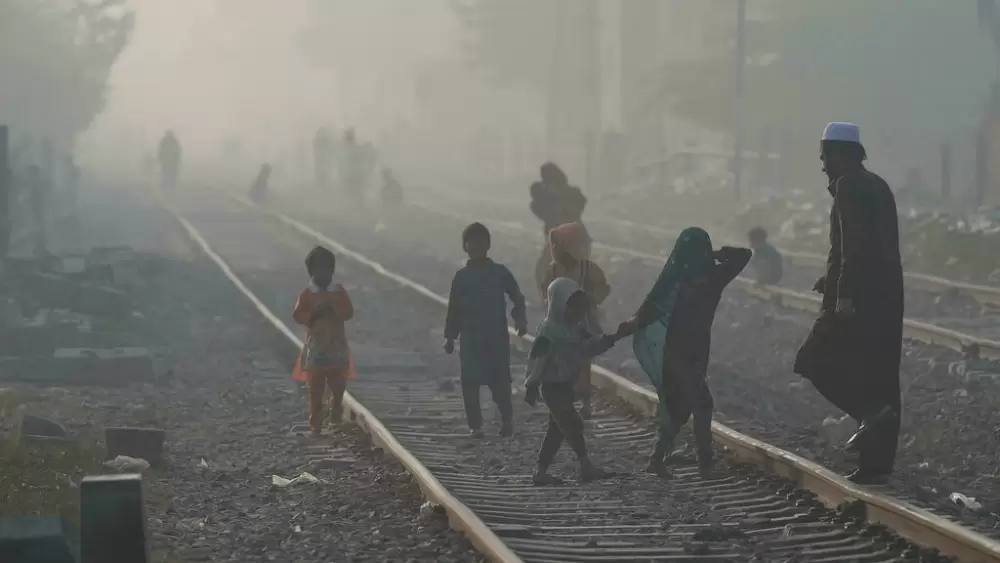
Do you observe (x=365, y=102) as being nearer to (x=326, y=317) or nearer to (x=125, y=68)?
(x=125, y=68)

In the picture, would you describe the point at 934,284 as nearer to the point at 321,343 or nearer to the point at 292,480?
the point at 321,343

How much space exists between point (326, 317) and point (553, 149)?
4204cm

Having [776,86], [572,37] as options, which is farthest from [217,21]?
[776,86]

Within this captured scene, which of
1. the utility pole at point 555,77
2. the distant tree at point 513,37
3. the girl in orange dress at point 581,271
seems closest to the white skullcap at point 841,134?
the girl in orange dress at point 581,271

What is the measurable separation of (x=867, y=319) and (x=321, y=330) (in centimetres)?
391

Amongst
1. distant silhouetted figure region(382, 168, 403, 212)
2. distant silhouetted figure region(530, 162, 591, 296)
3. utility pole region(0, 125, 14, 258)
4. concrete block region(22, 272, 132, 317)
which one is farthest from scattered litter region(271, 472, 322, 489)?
distant silhouetted figure region(382, 168, 403, 212)

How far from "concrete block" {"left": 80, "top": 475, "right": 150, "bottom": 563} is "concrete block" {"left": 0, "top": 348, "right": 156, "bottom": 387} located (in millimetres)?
7968

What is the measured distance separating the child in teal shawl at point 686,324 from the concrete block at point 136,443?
3005 mm

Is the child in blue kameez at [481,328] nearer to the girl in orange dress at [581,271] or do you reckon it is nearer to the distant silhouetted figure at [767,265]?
the girl in orange dress at [581,271]

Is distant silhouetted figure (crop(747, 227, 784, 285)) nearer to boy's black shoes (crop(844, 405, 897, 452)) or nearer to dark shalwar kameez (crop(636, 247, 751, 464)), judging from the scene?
dark shalwar kameez (crop(636, 247, 751, 464))

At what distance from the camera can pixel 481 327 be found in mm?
10203

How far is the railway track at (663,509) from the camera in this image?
22.2ft

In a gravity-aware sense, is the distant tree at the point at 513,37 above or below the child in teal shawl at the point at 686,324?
above

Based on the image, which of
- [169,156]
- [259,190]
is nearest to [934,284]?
[259,190]
